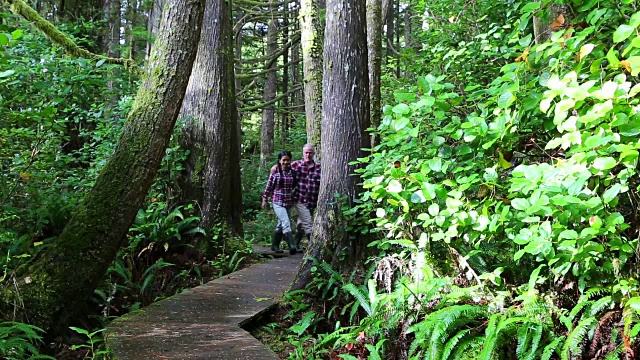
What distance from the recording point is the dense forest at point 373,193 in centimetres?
377

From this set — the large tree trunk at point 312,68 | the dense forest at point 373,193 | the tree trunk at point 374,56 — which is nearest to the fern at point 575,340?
the dense forest at point 373,193

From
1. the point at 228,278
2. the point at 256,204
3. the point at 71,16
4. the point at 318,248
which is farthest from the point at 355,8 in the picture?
the point at 256,204

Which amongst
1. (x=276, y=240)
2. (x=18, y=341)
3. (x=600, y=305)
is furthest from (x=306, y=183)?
(x=600, y=305)

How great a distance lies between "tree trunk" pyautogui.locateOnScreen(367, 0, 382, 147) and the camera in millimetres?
11617

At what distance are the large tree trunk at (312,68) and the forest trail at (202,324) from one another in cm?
512

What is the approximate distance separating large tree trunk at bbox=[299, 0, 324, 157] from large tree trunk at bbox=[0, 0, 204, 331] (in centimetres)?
545

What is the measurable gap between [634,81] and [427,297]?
257 centimetres

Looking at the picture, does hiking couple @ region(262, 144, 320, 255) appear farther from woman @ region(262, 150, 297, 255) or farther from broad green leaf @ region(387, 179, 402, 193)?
broad green leaf @ region(387, 179, 402, 193)

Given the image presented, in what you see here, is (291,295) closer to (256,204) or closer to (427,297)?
(427,297)

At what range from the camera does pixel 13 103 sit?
733 centimetres

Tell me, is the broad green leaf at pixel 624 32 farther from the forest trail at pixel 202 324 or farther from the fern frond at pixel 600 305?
the forest trail at pixel 202 324

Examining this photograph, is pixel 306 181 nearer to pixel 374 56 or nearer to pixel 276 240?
pixel 276 240

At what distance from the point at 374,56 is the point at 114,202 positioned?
7.39 m

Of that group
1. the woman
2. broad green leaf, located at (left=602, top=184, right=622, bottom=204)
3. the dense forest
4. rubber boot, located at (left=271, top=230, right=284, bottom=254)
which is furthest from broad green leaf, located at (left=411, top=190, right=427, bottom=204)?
rubber boot, located at (left=271, top=230, right=284, bottom=254)
